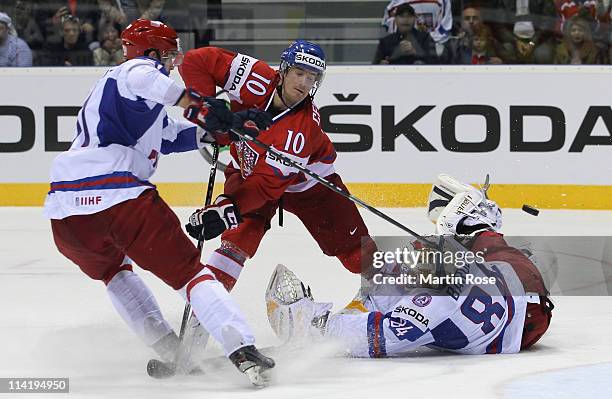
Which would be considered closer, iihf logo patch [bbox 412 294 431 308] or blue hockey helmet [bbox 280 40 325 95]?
iihf logo patch [bbox 412 294 431 308]

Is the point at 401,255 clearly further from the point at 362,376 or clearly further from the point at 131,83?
the point at 131,83

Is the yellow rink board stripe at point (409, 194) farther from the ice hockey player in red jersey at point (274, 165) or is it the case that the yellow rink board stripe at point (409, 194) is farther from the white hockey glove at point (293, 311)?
the white hockey glove at point (293, 311)

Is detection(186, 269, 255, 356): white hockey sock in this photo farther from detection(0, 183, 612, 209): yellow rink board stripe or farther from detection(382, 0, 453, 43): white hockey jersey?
detection(382, 0, 453, 43): white hockey jersey

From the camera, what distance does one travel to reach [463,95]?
7344mm

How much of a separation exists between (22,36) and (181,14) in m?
1.05

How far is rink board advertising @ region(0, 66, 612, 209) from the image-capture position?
7.26m

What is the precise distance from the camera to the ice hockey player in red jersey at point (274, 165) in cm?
389

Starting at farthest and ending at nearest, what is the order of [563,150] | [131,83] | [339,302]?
[563,150] < [339,302] < [131,83]

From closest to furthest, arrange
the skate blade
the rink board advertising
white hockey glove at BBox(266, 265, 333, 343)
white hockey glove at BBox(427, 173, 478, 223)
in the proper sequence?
the skate blade
white hockey glove at BBox(266, 265, 333, 343)
white hockey glove at BBox(427, 173, 478, 223)
the rink board advertising

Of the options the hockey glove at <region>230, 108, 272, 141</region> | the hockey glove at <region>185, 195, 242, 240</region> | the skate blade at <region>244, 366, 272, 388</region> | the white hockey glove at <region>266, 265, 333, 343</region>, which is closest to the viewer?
the skate blade at <region>244, 366, 272, 388</region>

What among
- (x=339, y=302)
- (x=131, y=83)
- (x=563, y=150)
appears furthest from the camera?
(x=563, y=150)

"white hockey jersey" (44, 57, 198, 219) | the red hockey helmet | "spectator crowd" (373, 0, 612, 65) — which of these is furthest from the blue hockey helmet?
"spectator crowd" (373, 0, 612, 65)

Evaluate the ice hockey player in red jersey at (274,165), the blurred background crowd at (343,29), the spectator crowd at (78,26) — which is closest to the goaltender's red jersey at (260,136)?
the ice hockey player in red jersey at (274,165)

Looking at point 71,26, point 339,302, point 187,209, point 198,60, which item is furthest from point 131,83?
point 71,26
